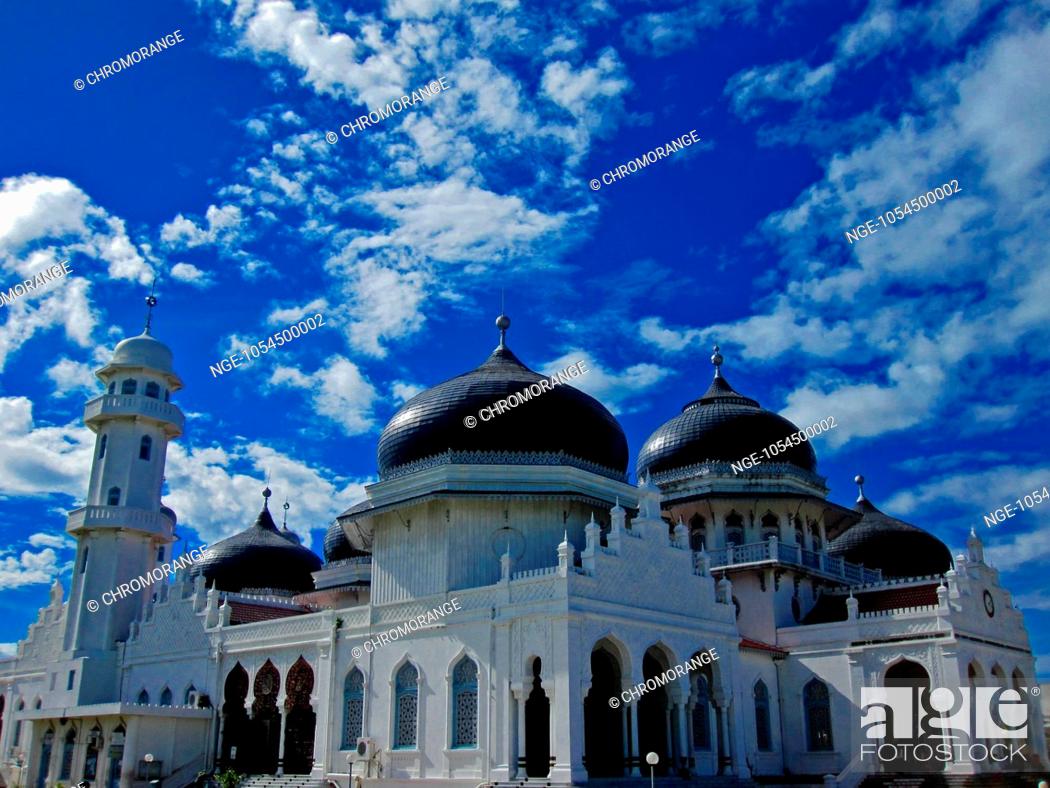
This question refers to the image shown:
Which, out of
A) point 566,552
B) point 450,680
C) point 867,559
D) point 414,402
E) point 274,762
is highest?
point 414,402

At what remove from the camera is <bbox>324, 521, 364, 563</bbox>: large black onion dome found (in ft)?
115

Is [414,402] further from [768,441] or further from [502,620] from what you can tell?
[768,441]

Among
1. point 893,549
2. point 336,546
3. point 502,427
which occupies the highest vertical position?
point 502,427

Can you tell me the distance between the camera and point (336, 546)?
3550 centimetres

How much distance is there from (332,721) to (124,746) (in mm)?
5725

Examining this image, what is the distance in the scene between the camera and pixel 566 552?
20672 mm

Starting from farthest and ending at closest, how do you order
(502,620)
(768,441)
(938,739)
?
(768,441), (938,739), (502,620)

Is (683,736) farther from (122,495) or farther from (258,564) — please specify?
(122,495)

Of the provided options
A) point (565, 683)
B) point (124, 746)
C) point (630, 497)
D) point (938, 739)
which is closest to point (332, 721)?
point (124, 746)

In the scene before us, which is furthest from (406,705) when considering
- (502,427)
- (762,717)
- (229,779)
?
(762,717)

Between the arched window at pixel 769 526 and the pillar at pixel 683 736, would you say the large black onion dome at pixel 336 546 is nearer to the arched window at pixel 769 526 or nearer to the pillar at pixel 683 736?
the arched window at pixel 769 526

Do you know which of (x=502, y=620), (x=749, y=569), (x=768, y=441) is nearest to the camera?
(x=502, y=620)

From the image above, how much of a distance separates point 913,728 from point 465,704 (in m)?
11.1

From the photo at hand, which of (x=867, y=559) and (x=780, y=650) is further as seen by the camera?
(x=867, y=559)
